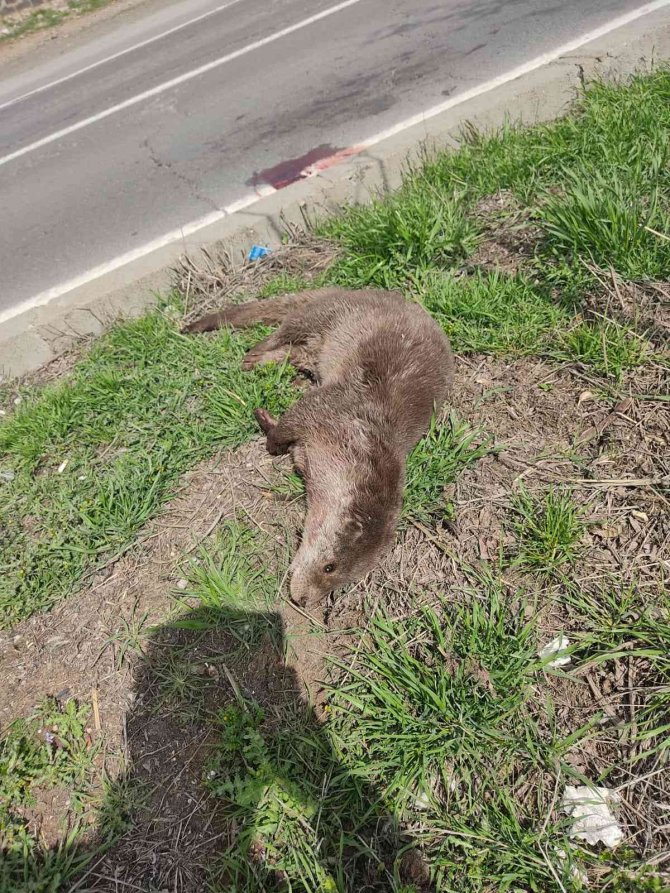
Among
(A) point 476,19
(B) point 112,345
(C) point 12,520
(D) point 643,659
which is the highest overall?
(A) point 476,19

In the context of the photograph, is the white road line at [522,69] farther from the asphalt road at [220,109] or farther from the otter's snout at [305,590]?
the otter's snout at [305,590]

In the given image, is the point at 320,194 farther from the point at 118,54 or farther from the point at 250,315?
the point at 118,54

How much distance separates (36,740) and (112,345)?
2.63 metres

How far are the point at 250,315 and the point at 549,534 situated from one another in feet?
8.26

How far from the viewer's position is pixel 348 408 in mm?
3154

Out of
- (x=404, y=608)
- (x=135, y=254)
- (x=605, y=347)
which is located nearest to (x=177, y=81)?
(x=135, y=254)

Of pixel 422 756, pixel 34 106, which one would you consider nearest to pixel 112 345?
pixel 422 756

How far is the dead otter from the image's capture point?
268 cm

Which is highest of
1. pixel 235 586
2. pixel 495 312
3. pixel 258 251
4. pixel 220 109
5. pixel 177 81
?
pixel 177 81

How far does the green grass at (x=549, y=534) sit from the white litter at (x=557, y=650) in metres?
0.31

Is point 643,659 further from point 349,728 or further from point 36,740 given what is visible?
point 36,740

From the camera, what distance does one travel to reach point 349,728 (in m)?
2.29

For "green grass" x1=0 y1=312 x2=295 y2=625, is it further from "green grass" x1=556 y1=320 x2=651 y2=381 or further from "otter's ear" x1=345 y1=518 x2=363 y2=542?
"green grass" x1=556 y1=320 x2=651 y2=381

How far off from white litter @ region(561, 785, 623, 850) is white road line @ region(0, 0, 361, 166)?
967 cm
